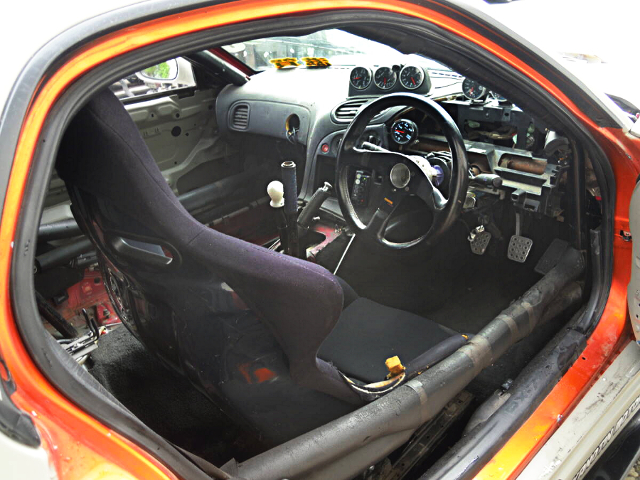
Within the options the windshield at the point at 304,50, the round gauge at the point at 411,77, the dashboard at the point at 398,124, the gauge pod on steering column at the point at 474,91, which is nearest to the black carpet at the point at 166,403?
the dashboard at the point at 398,124

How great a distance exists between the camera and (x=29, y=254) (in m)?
0.63

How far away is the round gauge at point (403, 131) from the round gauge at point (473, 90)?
0.88ft

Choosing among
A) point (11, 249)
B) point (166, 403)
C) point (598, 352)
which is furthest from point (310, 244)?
point (11, 249)

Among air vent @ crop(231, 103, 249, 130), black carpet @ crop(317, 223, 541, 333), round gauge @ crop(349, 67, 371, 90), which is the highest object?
round gauge @ crop(349, 67, 371, 90)

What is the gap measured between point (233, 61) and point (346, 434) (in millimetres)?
2685

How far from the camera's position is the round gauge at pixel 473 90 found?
209 centimetres

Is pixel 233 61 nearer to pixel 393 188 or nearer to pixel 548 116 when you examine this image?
pixel 393 188

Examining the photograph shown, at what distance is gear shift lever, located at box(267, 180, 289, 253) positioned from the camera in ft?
5.22

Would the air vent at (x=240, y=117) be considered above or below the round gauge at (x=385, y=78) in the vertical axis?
below

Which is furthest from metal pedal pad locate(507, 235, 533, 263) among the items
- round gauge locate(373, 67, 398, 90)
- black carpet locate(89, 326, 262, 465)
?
black carpet locate(89, 326, 262, 465)

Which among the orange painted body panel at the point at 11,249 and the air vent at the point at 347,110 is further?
the air vent at the point at 347,110

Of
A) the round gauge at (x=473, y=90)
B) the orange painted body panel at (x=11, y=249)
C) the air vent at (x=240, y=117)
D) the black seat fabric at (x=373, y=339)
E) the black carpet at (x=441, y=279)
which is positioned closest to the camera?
the orange painted body panel at (x=11, y=249)

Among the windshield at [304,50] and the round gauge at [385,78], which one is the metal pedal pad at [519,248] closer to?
the round gauge at [385,78]

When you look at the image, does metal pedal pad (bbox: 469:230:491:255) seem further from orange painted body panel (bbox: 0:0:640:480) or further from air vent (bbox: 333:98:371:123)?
orange painted body panel (bbox: 0:0:640:480)
